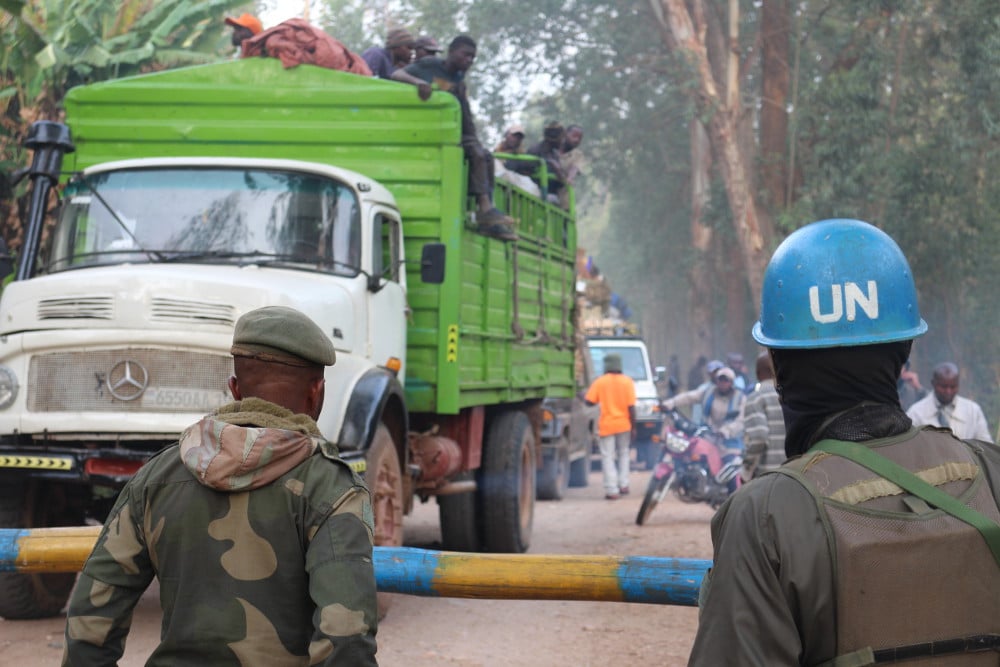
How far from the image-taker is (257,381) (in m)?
2.66

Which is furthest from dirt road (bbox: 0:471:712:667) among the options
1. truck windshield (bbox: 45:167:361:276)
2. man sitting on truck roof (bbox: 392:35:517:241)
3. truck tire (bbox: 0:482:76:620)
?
man sitting on truck roof (bbox: 392:35:517:241)

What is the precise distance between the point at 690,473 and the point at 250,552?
11493 millimetres

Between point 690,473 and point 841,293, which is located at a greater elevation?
point 841,293

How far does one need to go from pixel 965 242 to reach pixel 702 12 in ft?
24.0

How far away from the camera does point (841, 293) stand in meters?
2.05

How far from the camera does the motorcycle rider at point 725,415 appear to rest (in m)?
13.5

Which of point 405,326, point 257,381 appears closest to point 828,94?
point 405,326

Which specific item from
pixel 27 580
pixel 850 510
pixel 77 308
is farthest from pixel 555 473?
pixel 850 510

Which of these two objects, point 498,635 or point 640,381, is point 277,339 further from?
point 640,381

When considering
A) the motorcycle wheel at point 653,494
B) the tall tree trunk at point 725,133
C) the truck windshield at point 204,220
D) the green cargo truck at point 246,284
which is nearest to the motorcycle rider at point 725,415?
the motorcycle wheel at point 653,494

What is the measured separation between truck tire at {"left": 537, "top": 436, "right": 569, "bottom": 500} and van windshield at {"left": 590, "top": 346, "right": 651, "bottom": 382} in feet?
22.0

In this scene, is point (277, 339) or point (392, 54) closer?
point (277, 339)

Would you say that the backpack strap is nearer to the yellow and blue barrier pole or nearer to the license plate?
the yellow and blue barrier pole

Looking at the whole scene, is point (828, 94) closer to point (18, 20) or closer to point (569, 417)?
point (569, 417)
